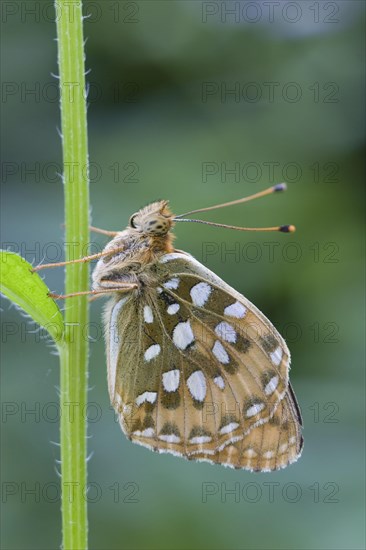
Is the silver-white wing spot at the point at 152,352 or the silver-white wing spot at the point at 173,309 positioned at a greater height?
the silver-white wing spot at the point at 173,309

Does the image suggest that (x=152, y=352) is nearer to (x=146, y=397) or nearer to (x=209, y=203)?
(x=146, y=397)

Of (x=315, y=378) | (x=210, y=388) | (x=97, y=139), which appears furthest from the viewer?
(x=97, y=139)

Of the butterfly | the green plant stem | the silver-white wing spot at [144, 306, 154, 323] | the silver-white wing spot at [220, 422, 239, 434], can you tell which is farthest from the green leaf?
the silver-white wing spot at [220, 422, 239, 434]

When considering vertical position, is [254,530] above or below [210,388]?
below

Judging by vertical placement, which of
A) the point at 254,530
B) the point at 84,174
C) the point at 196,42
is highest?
the point at 196,42

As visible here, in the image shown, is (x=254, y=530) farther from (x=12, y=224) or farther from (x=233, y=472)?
(x=12, y=224)

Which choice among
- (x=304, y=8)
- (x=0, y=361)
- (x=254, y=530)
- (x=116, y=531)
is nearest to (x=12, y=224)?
(x=0, y=361)

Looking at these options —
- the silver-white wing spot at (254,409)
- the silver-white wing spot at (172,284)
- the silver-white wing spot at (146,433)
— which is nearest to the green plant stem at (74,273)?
the silver-white wing spot at (146,433)

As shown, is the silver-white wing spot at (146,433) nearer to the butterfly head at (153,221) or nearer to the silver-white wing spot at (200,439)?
the silver-white wing spot at (200,439)
